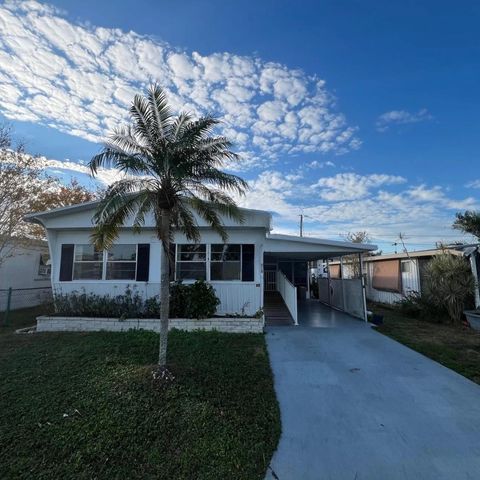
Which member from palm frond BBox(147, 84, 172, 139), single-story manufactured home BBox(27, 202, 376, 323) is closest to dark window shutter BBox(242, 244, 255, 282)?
single-story manufactured home BBox(27, 202, 376, 323)

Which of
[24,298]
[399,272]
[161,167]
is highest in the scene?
[161,167]

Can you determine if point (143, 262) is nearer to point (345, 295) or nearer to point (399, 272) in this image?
point (345, 295)

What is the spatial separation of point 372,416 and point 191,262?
7.94m

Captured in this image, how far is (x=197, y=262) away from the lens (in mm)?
11422

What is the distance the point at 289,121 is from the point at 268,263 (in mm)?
9818

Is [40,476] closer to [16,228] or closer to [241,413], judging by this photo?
[241,413]

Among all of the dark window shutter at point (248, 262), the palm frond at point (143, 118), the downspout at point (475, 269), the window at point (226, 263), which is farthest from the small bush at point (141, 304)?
the downspout at point (475, 269)

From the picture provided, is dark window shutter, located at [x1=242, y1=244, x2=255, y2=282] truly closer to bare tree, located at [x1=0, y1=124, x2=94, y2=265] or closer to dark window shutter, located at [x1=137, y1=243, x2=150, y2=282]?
dark window shutter, located at [x1=137, y1=243, x2=150, y2=282]

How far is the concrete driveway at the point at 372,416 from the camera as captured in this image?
3.54 meters

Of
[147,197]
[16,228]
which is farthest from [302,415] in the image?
[16,228]

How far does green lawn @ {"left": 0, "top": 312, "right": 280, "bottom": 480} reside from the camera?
11.7 feet

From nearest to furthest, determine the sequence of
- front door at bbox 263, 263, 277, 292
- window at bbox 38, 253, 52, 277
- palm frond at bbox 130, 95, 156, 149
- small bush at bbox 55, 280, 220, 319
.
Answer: palm frond at bbox 130, 95, 156, 149, small bush at bbox 55, 280, 220, 319, window at bbox 38, 253, 52, 277, front door at bbox 263, 263, 277, 292

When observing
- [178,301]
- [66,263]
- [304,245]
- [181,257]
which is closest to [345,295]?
[304,245]

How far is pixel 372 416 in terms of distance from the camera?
4.66 metres
